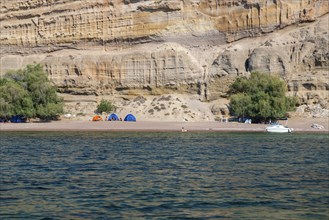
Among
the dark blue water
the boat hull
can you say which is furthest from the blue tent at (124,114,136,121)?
the dark blue water

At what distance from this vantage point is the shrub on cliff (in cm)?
5869

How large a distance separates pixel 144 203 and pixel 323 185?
6059 millimetres

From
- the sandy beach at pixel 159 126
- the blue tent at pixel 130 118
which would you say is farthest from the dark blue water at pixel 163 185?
the blue tent at pixel 130 118

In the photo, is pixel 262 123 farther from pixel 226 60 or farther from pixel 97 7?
pixel 97 7

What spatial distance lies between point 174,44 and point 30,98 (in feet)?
63.8

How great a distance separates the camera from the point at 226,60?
68938 mm

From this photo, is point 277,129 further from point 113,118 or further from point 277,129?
point 113,118

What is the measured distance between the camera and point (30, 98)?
6262cm

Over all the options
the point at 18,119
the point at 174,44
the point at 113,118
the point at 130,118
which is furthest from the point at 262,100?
the point at 18,119

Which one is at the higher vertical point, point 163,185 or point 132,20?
point 132,20

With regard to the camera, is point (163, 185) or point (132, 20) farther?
point (132, 20)

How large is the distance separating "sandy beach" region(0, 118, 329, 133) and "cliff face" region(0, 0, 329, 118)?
5786 millimetres

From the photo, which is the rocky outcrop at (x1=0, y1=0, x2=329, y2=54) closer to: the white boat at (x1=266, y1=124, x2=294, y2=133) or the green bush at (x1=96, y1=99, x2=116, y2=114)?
the green bush at (x1=96, y1=99, x2=116, y2=114)

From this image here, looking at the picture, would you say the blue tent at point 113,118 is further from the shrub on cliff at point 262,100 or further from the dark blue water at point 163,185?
the dark blue water at point 163,185
